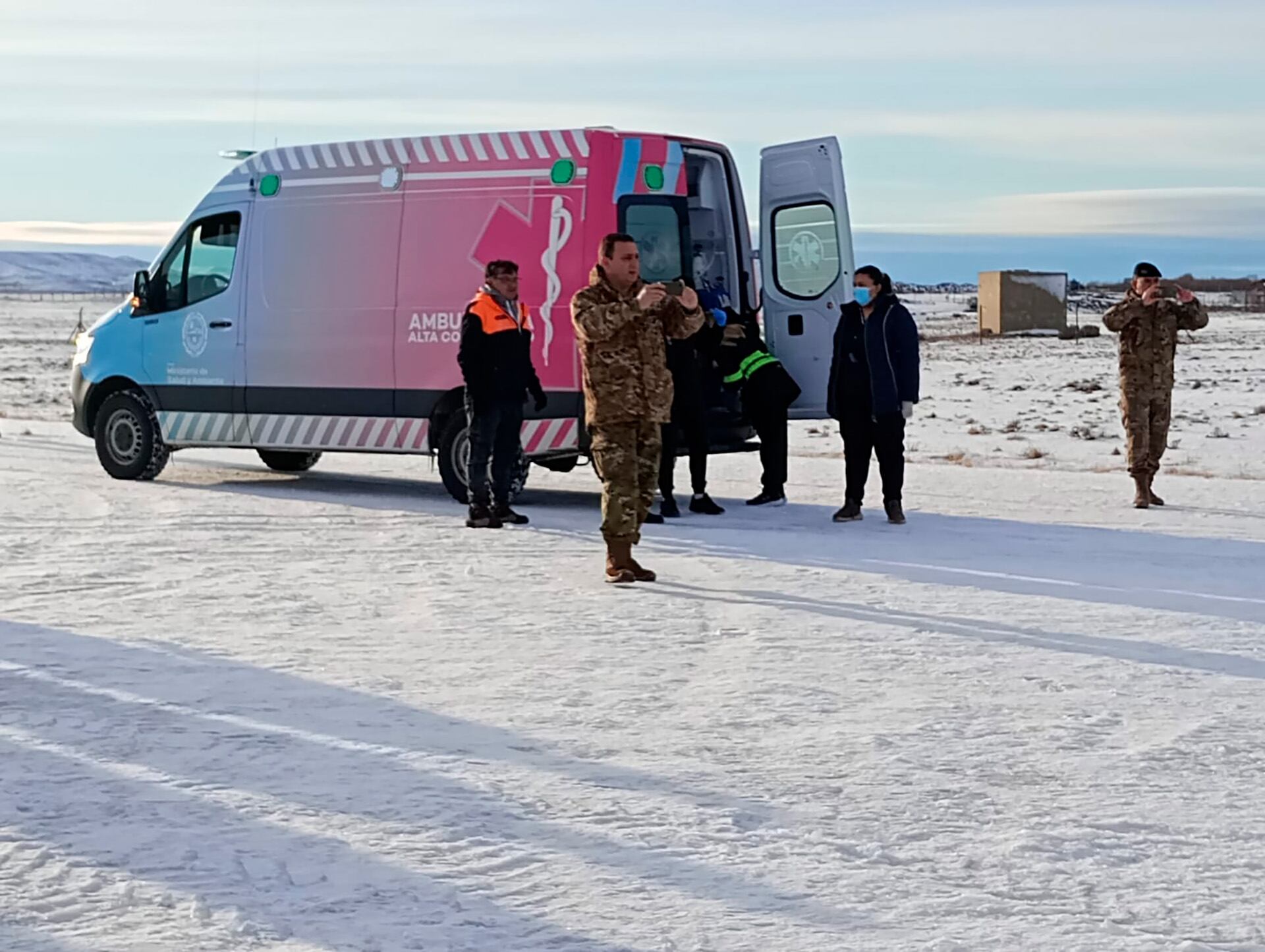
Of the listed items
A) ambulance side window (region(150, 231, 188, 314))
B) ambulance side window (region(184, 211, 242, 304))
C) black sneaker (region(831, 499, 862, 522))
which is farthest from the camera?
ambulance side window (region(150, 231, 188, 314))

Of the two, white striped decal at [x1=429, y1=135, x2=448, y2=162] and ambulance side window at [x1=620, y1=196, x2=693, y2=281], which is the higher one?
white striped decal at [x1=429, y1=135, x2=448, y2=162]

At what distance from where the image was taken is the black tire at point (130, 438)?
47.4ft

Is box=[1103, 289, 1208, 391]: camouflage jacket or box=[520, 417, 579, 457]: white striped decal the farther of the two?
box=[1103, 289, 1208, 391]: camouflage jacket

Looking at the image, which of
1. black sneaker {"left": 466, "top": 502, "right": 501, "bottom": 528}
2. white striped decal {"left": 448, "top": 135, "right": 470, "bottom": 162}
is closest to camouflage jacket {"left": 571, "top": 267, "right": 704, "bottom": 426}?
black sneaker {"left": 466, "top": 502, "right": 501, "bottom": 528}

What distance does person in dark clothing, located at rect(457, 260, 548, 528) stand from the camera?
11.3m

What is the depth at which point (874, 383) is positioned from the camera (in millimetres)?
11922

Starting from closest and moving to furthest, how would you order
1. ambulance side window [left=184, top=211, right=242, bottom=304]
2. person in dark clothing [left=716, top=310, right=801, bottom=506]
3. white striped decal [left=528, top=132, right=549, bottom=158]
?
white striped decal [left=528, top=132, right=549, bottom=158] → person in dark clothing [left=716, top=310, right=801, bottom=506] → ambulance side window [left=184, top=211, right=242, bottom=304]

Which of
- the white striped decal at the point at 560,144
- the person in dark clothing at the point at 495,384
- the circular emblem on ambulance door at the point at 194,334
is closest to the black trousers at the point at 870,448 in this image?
the person in dark clothing at the point at 495,384

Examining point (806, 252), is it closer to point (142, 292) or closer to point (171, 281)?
point (171, 281)

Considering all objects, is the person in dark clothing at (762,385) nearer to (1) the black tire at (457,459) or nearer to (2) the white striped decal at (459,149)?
(1) the black tire at (457,459)

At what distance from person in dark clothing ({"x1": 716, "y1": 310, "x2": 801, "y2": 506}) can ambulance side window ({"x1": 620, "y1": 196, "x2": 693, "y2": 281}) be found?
1.51 feet

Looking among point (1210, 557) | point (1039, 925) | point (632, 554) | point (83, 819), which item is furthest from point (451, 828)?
point (1210, 557)

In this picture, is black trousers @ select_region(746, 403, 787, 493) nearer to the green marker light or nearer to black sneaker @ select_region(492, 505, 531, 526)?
black sneaker @ select_region(492, 505, 531, 526)

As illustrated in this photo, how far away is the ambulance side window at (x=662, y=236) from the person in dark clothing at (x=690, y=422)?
44 centimetres
